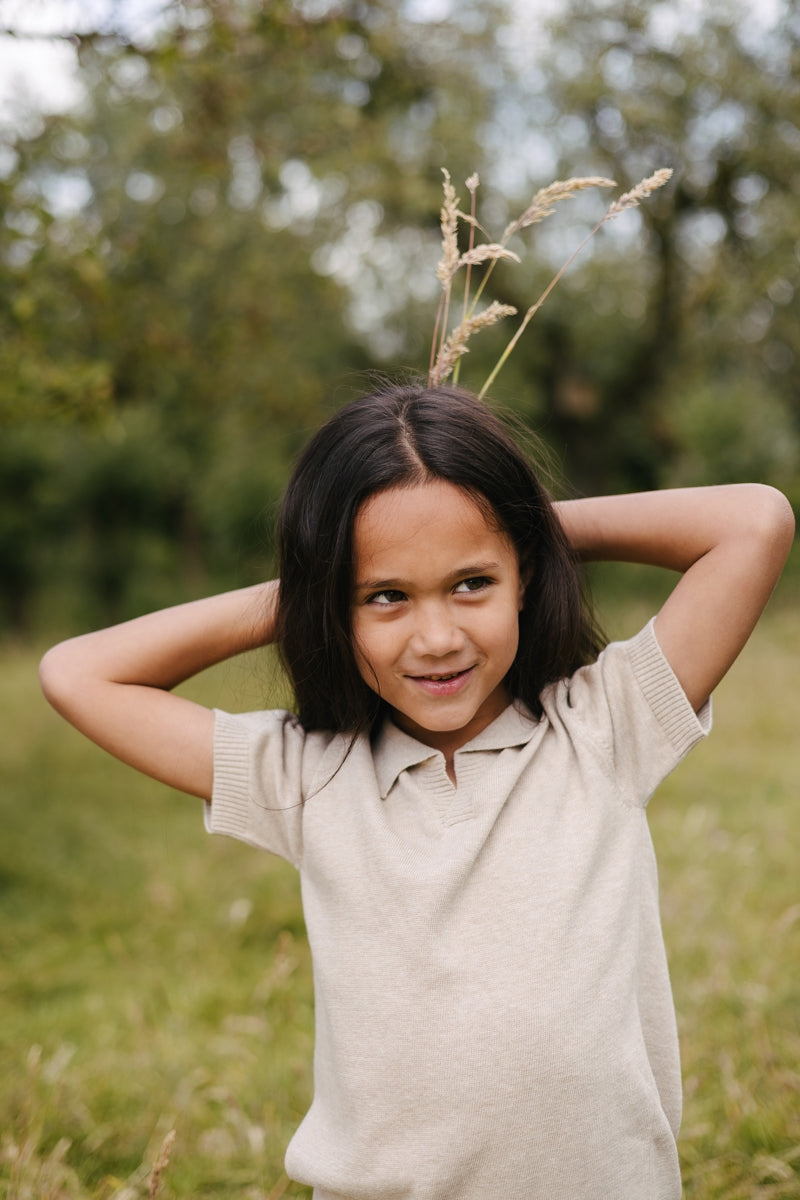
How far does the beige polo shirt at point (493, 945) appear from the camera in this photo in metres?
1.47

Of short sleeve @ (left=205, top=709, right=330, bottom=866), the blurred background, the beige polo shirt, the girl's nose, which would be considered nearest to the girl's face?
the girl's nose

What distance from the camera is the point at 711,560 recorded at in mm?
1646

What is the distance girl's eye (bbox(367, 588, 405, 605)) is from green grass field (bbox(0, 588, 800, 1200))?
0.54 m

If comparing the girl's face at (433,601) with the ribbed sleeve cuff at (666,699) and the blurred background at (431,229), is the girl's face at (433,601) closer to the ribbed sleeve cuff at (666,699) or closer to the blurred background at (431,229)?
the ribbed sleeve cuff at (666,699)

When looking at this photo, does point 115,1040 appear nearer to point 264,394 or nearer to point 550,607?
point 550,607

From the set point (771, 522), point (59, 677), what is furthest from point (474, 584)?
point (59, 677)

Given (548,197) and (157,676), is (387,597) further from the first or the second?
(548,197)

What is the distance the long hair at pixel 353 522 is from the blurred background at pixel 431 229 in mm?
3932

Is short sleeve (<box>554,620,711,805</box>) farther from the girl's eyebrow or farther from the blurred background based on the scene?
the blurred background

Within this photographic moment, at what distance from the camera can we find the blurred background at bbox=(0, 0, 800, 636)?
8117mm

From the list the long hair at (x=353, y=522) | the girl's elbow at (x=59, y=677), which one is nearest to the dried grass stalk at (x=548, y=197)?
the long hair at (x=353, y=522)

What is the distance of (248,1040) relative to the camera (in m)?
3.28

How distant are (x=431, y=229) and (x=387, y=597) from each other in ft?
36.6

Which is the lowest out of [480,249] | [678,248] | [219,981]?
[219,981]
